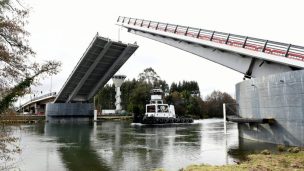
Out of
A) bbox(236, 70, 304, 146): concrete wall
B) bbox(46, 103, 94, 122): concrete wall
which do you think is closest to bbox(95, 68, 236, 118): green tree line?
bbox(46, 103, 94, 122): concrete wall

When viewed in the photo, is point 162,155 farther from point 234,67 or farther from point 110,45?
point 110,45

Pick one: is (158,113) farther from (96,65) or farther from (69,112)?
(69,112)

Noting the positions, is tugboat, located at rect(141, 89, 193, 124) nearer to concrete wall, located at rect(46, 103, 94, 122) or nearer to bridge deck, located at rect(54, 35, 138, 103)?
bridge deck, located at rect(54, 35, 138, 103)

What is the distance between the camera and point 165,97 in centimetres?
6606

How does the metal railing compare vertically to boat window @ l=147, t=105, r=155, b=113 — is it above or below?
above

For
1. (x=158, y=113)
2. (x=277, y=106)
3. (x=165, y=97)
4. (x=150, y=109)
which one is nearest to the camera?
(x=277, y=106)

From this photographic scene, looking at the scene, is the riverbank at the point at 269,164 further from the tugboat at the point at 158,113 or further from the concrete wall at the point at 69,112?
the concrete wall at the point at 69,112

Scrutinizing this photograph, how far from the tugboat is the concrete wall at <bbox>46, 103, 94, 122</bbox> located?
14.3m

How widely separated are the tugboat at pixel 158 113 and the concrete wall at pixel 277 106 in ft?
70.3

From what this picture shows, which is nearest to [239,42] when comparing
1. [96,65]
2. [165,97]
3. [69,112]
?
[96,65]

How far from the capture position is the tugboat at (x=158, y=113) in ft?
126

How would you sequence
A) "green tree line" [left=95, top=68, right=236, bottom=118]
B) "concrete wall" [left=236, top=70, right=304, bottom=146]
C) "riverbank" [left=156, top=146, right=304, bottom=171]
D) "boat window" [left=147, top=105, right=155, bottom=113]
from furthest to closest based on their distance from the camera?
"green tree line" [left=95, top=68, right=236, bottom=118] → "boat window" [left=147, top=105, right=155, bottom=113] → "concrete wall" [left=236, top=70, right=304, bottom=146] → "riverbank" [left=156, top=146, right=304, bottom=171]

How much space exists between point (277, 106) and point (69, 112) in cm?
4157

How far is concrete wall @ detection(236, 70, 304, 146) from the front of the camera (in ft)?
42.7
